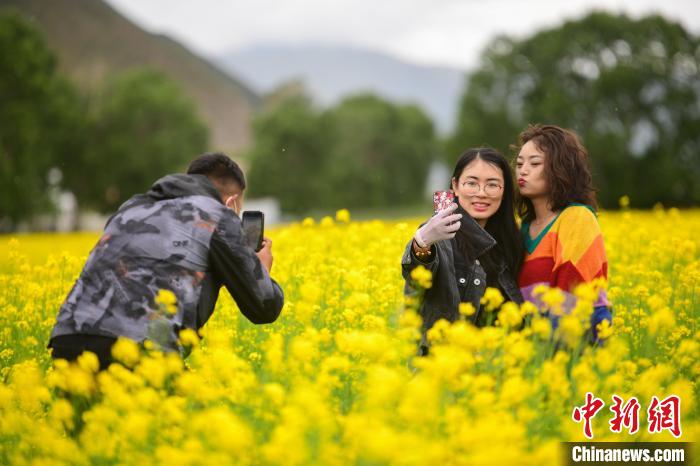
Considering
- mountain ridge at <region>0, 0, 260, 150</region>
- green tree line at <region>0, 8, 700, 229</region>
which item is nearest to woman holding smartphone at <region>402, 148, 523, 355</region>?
green tree line at <region>0, 8, 700, 229</region>

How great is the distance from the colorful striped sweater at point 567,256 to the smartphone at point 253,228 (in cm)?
149

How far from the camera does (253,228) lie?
4215 millimetres

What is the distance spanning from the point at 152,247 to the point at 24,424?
0.98m

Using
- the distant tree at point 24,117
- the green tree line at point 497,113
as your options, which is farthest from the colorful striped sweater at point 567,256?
the distant tree at point 24,117

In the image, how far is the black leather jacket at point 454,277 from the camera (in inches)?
161

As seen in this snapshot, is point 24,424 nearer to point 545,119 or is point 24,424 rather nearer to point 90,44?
point 545,119

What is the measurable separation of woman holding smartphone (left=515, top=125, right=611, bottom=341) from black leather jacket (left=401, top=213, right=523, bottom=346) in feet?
1.03

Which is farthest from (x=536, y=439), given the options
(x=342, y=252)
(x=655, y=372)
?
(x=342, y=252)

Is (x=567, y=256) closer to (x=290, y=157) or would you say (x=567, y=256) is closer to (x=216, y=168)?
(x=216, y=168)

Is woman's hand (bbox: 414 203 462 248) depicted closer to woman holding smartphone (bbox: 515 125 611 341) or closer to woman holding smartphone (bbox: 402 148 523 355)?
woman holding smartphone (bbox: 402 148 523 355)

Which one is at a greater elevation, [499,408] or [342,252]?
[342,252]

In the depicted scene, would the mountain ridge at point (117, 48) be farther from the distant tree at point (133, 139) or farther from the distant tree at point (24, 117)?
the distant tree at point (24, 117)

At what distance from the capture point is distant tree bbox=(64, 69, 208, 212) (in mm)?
40375

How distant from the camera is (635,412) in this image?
382 centimetres
